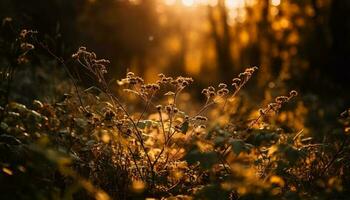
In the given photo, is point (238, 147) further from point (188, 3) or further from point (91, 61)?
point (188, 3)

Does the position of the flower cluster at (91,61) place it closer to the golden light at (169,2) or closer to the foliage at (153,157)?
the foliage at (153,157)

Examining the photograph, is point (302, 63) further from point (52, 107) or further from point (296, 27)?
point (52, 107)

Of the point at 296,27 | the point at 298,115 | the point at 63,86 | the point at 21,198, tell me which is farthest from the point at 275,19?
the point at 21,198

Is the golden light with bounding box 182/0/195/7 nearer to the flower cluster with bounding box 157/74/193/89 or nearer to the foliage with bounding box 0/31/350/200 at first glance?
A: the foliage with bounding box 0/31/350/200

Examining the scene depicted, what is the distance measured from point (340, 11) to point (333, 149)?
49.9 ft

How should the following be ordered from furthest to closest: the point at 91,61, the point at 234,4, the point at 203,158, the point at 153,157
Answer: the point at 234,4 → the point at 153,157 → the point at 91,61 → the point at 203,158

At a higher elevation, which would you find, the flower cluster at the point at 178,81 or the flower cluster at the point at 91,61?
the flower cluster at the point at 91,61

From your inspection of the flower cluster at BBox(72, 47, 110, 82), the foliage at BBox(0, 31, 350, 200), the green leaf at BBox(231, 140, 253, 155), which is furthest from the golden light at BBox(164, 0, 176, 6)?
the green leaf at BBox(231, 140, 253, 155)

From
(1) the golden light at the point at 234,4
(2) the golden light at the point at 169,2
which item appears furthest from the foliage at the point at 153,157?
(1) the golden light at the point at 234,4

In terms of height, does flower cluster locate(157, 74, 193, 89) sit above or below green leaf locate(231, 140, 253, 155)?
above

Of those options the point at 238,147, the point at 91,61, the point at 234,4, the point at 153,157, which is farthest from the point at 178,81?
the point at 234,4

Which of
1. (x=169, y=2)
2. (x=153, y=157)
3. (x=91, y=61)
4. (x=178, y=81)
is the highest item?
(x=169, y=2)

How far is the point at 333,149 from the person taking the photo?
231 inches

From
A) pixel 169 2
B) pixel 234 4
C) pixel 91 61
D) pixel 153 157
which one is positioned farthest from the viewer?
pixel 234 4
